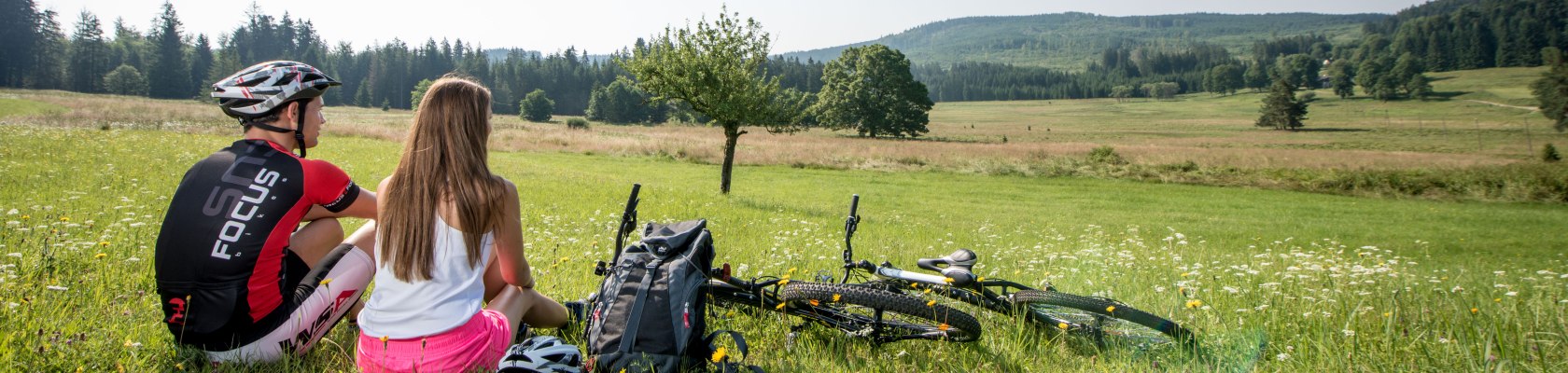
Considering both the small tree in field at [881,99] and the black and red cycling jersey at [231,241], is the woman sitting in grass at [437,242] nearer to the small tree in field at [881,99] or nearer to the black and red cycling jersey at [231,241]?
the black and red cycling jersey at [231,241]

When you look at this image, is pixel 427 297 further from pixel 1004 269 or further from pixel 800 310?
pixel 1004 269

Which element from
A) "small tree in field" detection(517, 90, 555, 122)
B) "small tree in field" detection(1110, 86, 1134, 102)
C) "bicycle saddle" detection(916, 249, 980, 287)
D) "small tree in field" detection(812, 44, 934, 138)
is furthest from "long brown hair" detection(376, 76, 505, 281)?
"small tree in field" detection(1110, 86, 1134, 102)

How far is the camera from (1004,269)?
306 inches

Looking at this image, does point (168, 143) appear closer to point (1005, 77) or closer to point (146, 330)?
point (146, 330)

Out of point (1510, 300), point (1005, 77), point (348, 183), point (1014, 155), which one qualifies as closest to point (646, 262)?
point (348, 183)

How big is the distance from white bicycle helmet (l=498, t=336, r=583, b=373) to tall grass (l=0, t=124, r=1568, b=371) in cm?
104

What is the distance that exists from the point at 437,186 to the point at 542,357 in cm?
81

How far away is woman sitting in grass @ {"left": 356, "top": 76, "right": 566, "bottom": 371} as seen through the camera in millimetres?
2844

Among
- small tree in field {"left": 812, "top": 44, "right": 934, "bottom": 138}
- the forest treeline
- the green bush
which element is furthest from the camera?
the forest treeline

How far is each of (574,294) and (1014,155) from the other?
34373 mm

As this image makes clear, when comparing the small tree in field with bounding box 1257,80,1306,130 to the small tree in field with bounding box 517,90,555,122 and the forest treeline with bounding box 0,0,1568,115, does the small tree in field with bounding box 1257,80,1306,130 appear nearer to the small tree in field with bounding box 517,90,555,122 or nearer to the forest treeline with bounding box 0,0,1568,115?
the forest treeline with bounding box 0,0,1568,115

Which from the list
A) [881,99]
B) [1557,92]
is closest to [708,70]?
[881,99]

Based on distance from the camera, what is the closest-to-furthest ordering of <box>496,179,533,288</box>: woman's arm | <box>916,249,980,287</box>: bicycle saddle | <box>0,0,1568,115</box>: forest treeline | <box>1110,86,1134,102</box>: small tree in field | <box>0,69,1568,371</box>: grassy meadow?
<box>496,179,533,288</box>: woman's arm, <box>0,69,1568,371</box>: grassy meadow, <box>916,249,980,287</box>: bicycle saddle, <box>0,0,1568,115</box>: forest treeline, <box>1110,86,1134,102</box>: small tree in field

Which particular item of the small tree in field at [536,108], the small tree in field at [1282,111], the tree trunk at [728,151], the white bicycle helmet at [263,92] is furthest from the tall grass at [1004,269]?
the small tree in field at [536,108]
